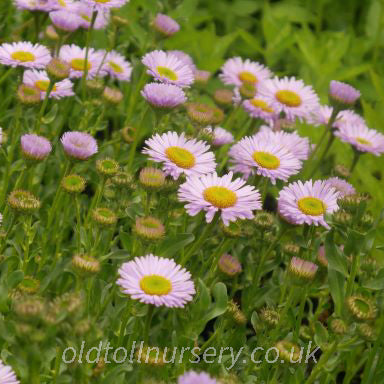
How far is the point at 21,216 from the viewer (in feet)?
6.56

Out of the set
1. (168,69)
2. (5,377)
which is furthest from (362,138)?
(5,377)

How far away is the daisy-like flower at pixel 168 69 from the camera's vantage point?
236 cm

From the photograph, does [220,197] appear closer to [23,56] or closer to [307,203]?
[307,203]

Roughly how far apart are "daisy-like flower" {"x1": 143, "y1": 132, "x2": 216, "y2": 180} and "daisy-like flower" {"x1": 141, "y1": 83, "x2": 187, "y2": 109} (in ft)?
0.31

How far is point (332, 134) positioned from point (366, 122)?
0.34m

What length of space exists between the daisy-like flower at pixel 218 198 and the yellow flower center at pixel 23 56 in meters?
0.83

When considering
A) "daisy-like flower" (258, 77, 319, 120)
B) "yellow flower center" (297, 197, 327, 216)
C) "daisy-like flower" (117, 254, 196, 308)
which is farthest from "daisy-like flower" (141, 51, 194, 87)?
"daisy-like flower" (117, 254, 196, 308)

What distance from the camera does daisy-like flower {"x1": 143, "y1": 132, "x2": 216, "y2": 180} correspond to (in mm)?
1989

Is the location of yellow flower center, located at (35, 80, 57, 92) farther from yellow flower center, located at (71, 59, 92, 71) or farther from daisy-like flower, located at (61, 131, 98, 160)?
daisy-like flower, located at (61, 131, 98, 160)

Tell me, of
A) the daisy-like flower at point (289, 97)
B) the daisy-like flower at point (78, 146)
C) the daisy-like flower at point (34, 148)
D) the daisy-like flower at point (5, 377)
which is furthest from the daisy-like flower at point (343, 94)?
the daisy-like flower at point (5, 377)

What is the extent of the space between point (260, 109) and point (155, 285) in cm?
129

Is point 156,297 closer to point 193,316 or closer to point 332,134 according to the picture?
point 193,316

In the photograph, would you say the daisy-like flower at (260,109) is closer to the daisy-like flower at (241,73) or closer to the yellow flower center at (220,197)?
the daisy-like flower at (241,73)

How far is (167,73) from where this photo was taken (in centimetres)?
242
